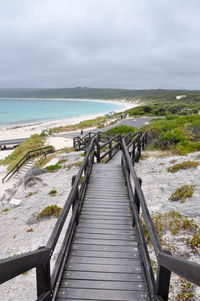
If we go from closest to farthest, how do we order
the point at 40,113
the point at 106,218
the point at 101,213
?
the point at 106,218 → the point at 101,213 → the point at 40,113

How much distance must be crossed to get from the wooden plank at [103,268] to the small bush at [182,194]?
3.52 meters

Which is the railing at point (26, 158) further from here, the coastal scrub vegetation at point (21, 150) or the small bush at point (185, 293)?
the small bush at point (185, 293)

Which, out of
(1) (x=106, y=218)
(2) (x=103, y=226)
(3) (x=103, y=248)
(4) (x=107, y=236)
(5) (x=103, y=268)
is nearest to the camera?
(5) (x=103, y=268)

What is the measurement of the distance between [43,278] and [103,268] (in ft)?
3.88

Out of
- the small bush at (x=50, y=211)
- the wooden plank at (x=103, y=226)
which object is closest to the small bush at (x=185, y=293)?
the wooden plank at (x=103, y=226)

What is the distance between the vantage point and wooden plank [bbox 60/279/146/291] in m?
2.74

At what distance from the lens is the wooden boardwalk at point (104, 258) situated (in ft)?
8.79

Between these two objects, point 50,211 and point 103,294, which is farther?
point 50,211

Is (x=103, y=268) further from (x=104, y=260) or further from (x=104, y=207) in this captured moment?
(x=104, y=207)

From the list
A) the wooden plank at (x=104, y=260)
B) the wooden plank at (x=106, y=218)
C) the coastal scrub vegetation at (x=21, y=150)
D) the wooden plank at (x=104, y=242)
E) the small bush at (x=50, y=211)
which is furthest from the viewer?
the coastal scrub vegetation at (x=21, y=150)

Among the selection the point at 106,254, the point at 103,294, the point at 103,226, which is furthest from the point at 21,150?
the point at 103,294

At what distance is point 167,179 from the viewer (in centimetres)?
801

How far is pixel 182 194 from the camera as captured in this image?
6.30 m

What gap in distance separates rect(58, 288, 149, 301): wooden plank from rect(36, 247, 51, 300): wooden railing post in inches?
17.9
